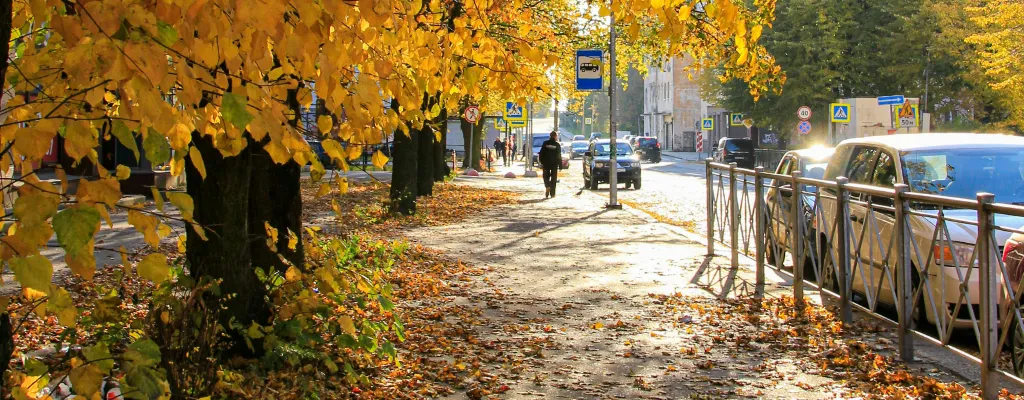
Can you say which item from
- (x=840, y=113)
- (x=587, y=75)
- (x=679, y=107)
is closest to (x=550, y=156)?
(x=587, y=75)

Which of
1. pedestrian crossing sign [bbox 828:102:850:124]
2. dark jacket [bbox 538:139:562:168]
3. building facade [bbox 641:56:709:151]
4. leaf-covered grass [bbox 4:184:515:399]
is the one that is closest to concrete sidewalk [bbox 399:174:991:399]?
leaf-covered grass [bbox 4:184:515:399]

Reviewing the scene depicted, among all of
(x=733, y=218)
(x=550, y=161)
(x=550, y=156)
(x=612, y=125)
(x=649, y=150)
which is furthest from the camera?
(x=649, y=150)

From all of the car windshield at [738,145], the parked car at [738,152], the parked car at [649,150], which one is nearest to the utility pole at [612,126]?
the parked car at [738,152]

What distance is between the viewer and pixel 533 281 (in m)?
11.1

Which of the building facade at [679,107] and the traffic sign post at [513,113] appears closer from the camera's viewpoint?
the traffic sign post at [513,113]

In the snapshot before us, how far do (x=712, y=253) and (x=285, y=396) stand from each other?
330 inches

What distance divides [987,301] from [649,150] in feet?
211

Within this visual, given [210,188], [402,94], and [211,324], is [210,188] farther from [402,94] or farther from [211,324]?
[402,94]

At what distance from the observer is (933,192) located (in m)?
8.72

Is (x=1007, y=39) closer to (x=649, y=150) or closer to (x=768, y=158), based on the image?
(x=768, y=158)

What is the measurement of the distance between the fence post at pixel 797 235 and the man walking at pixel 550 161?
1833 centimetres

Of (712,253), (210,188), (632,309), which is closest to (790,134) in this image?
(712,253)

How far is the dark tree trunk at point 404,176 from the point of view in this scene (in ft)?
63.5

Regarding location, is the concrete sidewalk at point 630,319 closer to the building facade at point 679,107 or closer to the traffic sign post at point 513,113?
the traffic sign post at point 513,113
